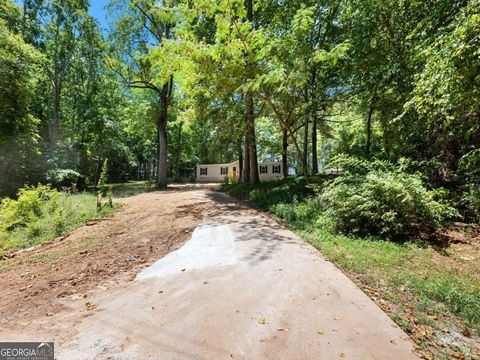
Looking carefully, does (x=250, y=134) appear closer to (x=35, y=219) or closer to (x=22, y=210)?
(x=35, y=219)

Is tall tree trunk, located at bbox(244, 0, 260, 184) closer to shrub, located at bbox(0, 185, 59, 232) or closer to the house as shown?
shrub, located at bbox(0, 185, 59, 232)

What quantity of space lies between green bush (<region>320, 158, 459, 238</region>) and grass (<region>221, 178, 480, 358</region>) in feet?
1.09

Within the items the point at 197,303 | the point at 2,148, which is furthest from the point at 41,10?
the point at 197,303

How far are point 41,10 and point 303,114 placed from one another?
1866cm

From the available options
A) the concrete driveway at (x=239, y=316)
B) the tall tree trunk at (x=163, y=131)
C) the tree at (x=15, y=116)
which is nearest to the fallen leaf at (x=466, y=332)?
the concrete driveway at (x=239, y=316)

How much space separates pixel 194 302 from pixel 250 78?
22.6 feet

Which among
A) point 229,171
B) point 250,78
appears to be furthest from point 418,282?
point 229,171

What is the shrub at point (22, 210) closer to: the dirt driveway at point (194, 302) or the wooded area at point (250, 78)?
the dirt driveway at point (194, 302)

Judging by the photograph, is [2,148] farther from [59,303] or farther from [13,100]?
[59,303]

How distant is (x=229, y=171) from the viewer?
111 ft

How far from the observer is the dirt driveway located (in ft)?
8.20

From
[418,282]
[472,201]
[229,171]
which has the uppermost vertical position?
[229,171]

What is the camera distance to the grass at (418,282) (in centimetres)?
271

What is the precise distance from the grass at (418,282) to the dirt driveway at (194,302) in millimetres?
246
